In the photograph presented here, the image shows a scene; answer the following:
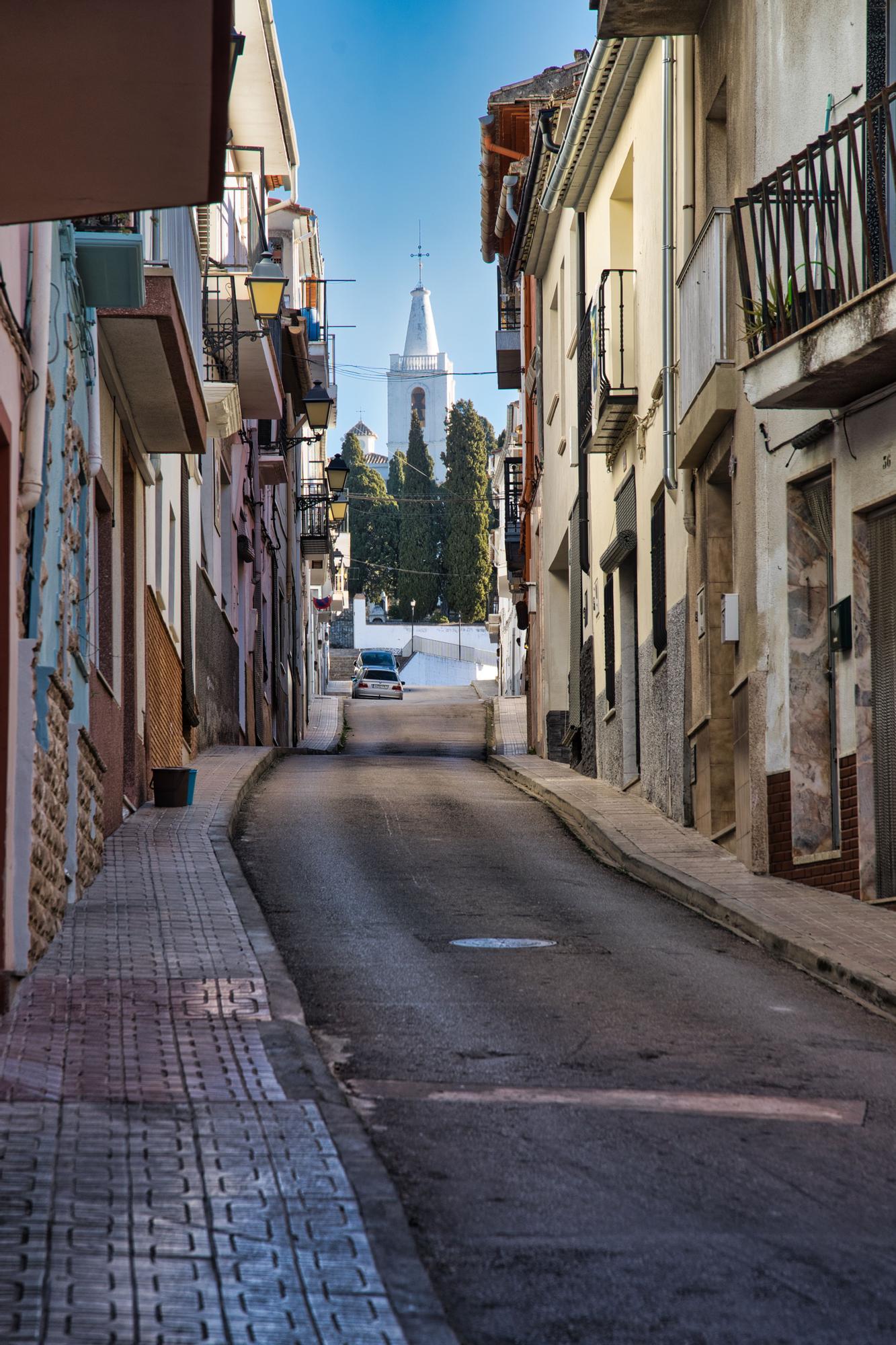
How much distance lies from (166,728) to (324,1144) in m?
13.6

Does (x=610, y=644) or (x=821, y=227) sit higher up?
(x=821, y=227)

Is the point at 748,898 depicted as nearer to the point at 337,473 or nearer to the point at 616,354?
the point at 616,354

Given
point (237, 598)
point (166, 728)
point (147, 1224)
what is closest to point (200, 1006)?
point (147, 1224)

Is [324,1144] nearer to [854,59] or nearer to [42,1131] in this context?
[42,1131]

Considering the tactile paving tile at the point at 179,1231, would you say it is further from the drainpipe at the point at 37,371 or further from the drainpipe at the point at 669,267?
the drainpipe at the point at 669,267

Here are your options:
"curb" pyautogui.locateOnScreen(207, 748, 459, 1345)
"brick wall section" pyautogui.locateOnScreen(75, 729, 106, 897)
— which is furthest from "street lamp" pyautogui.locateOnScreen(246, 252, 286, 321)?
"curb" pyautogui.locateOnScreen(207, 748, 459, 1345)

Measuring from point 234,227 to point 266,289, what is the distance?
4817mm

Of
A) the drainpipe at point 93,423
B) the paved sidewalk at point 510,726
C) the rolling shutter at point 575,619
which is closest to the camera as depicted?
the drainpipe at point 93,423

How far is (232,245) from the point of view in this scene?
22.7m

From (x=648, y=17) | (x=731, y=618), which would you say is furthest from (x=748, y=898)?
(x=648, y=17)

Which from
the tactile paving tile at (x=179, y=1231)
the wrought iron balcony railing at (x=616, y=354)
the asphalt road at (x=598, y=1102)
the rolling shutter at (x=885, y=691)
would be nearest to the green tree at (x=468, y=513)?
the wrought iron balcony railing at (x=616, y=354)

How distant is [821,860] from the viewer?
38.2 feet

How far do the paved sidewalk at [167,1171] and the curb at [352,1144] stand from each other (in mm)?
37

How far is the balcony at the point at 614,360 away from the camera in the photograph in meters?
17.7
